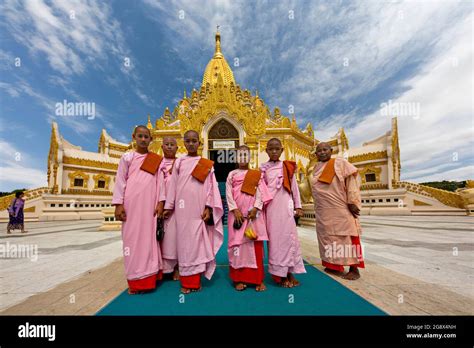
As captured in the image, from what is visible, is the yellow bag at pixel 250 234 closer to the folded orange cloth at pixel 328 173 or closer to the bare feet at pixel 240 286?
the bare feet at pixel 240 286

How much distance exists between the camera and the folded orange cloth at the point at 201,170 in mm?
2570

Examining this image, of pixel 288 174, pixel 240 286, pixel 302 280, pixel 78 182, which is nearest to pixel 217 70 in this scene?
pixel 78 182

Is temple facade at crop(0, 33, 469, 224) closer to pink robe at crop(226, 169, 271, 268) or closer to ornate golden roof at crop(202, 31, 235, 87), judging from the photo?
ornate golden roof at crop(202, 31, 235, 87)

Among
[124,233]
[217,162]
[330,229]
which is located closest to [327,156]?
[330,229]

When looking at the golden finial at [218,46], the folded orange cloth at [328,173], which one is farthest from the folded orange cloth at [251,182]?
the golden finial at [218,46]

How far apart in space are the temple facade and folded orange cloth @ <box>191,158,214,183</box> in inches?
480

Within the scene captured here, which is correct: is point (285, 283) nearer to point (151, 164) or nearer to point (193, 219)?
point (193, 219)

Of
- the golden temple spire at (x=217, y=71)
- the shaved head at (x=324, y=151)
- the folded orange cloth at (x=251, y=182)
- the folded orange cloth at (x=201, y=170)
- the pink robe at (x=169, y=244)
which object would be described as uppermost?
the golden temple spire at (x=217, y=71)

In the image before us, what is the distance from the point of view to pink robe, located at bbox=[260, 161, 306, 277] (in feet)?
8.07

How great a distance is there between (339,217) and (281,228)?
892mm

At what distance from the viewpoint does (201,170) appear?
261 cm

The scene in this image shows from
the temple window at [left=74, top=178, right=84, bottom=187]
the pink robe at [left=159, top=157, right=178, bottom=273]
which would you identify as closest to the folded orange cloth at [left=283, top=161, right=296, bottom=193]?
the pink robe at [left=159, top=157, right=178, bottom=273]

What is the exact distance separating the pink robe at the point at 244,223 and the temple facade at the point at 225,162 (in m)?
12.1
